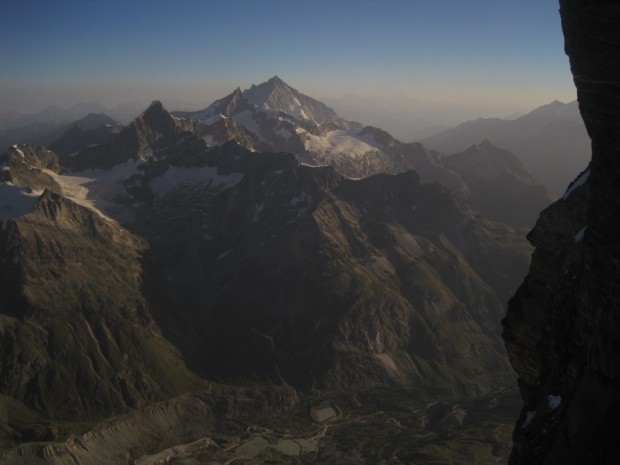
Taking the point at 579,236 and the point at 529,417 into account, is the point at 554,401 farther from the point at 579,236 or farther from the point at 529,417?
the point at 579,236

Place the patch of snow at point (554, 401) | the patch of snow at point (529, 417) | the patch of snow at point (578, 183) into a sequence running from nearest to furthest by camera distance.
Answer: the patch of snow at point (554, 401) < the patch of snow at point (529, 417) < the patch of snow at point (578, 183)

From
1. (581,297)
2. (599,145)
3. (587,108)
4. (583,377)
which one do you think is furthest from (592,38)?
(583,377)

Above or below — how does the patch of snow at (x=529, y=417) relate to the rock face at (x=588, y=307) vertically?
below

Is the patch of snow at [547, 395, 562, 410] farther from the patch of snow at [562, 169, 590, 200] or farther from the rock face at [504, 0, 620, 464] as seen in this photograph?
the patch of snow at [562, 169, 590, 200]

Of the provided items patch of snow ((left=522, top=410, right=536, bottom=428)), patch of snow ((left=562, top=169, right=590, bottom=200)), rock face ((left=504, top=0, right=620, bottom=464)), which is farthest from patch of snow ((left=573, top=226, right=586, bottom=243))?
patch of snow ((left=522, top=410, right=536, bottom=428))

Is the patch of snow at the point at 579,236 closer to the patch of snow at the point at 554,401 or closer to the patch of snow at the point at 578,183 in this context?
the patch of snow at the point at 578,183

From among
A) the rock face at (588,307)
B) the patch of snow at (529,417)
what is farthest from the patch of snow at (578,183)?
the patch of snow at (529,417)

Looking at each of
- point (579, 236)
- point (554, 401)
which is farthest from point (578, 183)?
point (554, 401)

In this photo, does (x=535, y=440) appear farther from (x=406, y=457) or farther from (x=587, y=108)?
(x=406, y=457)
